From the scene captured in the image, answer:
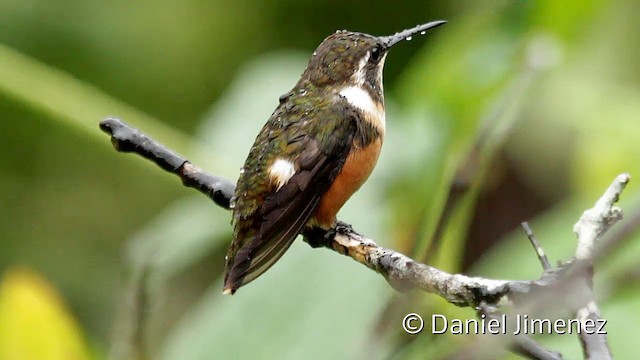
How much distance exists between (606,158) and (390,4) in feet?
6.19

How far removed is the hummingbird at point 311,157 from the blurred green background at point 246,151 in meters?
0.25

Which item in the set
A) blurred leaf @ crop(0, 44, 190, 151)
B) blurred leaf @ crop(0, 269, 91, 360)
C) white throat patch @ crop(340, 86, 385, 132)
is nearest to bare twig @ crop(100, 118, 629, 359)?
white throat patch @ crop(340, 86, 385, 132)

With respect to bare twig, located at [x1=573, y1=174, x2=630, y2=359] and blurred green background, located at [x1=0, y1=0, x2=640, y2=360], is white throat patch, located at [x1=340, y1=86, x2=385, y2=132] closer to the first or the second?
blurred green background, located at [x1=0, y1=0, x2=640, y2=360]

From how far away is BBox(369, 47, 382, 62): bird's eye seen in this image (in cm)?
241

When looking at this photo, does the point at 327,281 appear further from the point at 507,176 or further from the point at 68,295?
the point at 68,295

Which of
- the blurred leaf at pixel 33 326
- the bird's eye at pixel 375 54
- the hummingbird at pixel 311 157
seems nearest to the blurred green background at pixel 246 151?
the blurred leaf at pixel 33 326

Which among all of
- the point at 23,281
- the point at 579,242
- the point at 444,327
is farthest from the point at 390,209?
the point at 579,242

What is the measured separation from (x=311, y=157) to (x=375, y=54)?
429mm

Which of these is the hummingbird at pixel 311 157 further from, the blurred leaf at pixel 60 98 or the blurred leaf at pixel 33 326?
the blurred leaf at pixel 60 98

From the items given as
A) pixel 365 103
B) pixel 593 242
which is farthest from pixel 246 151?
pixel 593 242

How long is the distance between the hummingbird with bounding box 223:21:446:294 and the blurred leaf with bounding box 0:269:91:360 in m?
0.73

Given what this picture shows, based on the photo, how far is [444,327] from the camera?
6.00ft

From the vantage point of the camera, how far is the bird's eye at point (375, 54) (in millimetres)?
2414

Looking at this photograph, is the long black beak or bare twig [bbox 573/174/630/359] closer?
bare twig [bbox 573/174/630/359]
